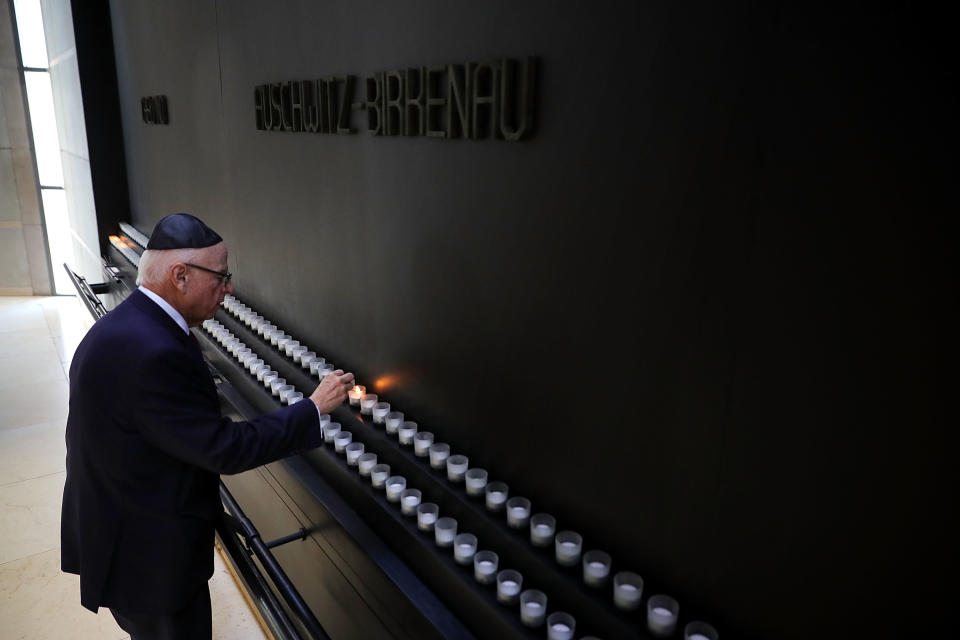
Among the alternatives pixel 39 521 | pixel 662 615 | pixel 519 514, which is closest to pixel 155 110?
pixel 39 521

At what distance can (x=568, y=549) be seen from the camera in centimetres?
174

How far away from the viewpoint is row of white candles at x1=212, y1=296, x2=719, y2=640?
1588 mm

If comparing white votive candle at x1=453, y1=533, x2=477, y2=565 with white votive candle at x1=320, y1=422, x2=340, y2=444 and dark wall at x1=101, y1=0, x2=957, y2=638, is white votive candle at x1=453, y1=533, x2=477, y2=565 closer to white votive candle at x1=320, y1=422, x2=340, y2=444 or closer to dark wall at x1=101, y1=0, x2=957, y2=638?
dark wall at x1=101, y1=0, x2=957, y2=638

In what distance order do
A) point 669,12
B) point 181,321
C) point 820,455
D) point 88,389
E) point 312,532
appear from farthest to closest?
point 312,532, point 181,321, point 88,389, point 669,12, point 820,455

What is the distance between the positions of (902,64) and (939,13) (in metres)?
0.08

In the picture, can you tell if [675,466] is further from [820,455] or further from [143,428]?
[143,428]

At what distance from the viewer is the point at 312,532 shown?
2729 mm

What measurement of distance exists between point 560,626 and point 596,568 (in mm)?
170

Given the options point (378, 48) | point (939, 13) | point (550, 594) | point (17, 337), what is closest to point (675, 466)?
point (550, 594)

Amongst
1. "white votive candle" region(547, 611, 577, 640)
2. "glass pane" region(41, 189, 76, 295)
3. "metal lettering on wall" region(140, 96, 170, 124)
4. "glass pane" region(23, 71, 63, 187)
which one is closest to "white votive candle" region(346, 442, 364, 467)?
"white votive candle" region(547, 611, 577, 640)

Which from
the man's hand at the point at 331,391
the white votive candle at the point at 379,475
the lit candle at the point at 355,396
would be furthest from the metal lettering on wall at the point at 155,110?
the white votive candle at the point at 379,475

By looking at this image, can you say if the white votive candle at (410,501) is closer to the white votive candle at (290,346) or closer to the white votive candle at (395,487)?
the white votive candle at (395,487)

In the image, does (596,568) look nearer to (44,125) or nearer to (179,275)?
(179,275)

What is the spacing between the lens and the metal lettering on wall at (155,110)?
5.33 meters
